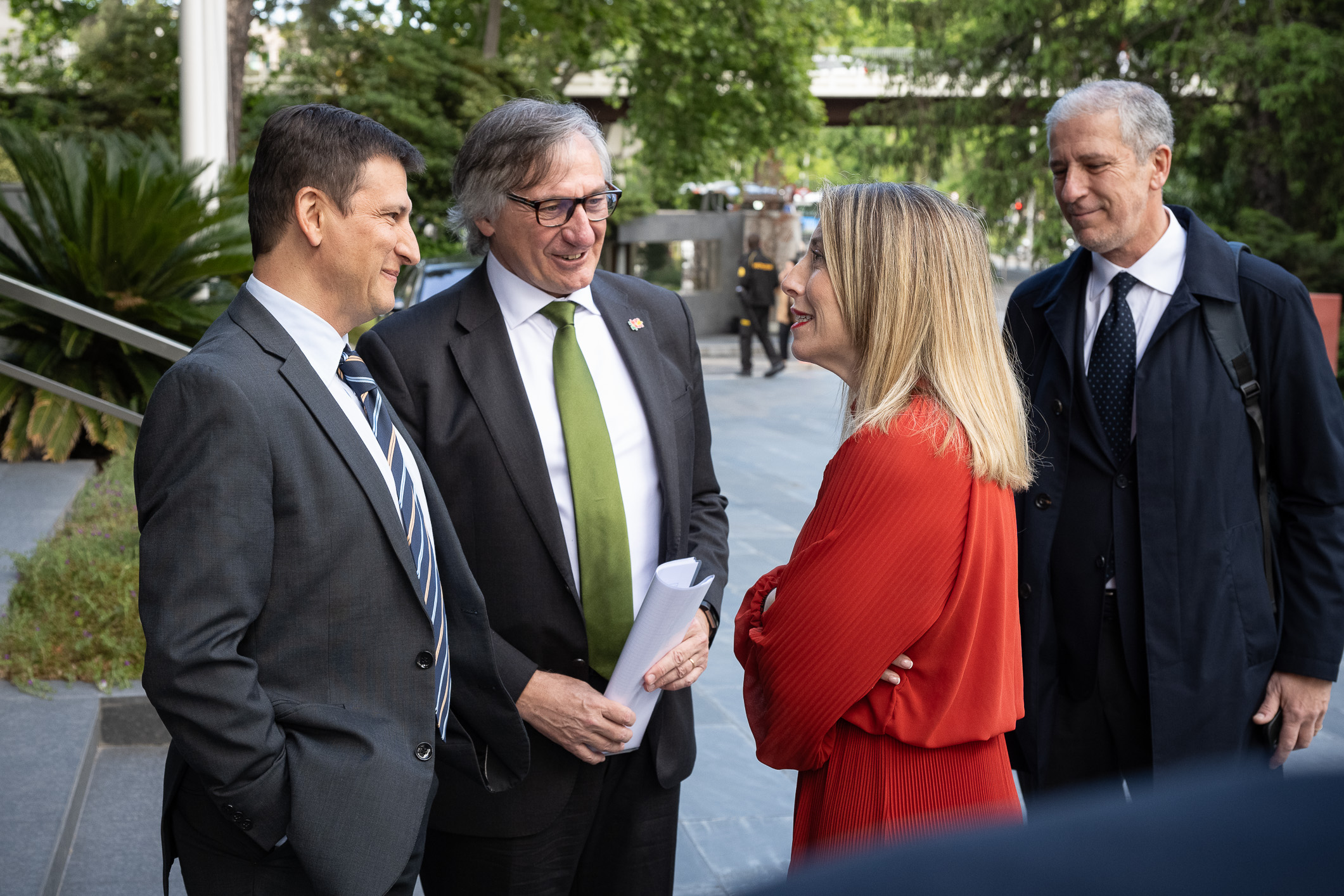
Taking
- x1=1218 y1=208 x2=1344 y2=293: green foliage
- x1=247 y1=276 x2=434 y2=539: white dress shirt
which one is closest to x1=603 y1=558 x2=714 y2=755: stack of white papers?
x1=247 y1=276 x2=434 y2=539: white dress shirt

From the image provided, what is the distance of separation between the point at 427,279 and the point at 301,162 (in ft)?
38.7

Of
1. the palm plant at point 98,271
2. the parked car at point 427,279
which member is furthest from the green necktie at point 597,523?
the parked car at point 427,279

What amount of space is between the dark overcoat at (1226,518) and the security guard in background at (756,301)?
599 inches

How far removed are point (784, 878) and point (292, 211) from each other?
156 centimetres

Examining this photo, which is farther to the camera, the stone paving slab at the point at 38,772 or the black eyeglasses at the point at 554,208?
the stone paving slab at the point at 38,772

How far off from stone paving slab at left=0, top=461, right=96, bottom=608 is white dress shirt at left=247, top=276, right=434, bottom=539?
12.1 ft

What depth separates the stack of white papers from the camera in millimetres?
2039

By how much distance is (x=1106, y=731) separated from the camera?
2.81m

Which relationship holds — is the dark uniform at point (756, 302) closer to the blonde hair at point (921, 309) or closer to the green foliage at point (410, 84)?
the green foliage at point (410, 84)

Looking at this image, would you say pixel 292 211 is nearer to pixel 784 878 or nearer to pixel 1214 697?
pixel 784 878

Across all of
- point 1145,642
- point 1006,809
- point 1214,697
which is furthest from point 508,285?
point 1214,697

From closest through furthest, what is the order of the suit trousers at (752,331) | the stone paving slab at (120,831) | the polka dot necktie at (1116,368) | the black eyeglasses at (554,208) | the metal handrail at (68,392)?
1. the black eyeglasses at (554,208)
2. the polka dot necktie at (1116,368)
3. the stone paving slab at (120,831)
4. the metal handrail at (68,392)
5. the suit trousers at (752,331)

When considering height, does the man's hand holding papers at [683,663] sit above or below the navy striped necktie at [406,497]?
below

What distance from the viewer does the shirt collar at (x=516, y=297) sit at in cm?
241
